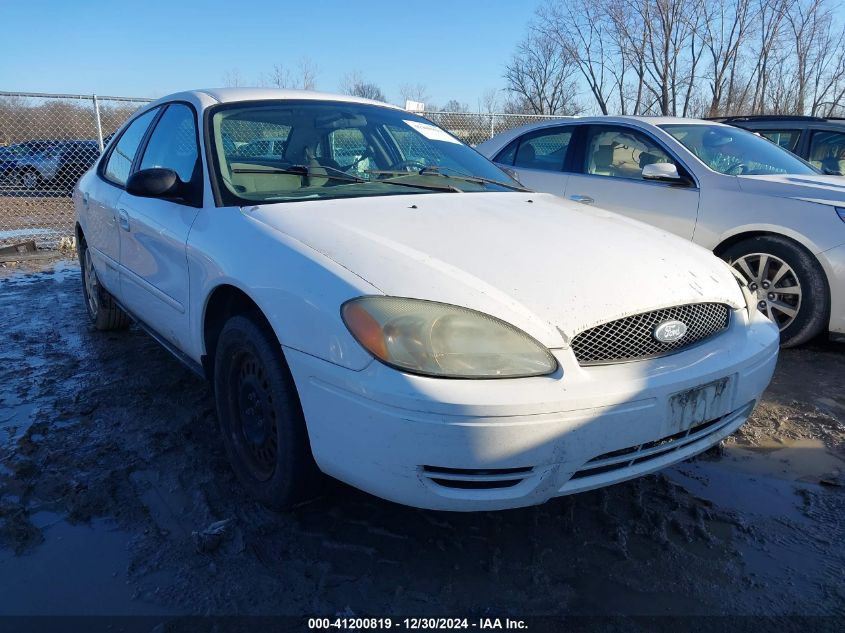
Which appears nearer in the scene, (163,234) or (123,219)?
(163,234)

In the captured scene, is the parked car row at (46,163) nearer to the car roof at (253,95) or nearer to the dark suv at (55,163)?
the dark suv at (55,163)

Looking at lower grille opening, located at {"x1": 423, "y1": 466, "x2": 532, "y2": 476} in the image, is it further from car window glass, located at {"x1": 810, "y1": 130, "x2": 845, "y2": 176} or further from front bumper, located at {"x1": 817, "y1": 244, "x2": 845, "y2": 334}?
car window glass, located at {"x1": 810, "y1": 130, "x2": 845, "y2": 176}

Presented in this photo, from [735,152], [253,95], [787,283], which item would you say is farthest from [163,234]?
[735,152]

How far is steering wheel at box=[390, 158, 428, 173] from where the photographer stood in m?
3.25

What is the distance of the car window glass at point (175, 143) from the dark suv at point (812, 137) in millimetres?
6183

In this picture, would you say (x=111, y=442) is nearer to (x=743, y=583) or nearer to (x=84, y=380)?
(x=84, y=380)

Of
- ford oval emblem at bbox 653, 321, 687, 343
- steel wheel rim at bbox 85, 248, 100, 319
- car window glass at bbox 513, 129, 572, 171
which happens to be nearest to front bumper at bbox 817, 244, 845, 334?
car window glass at bbox 513, 129, 572, 171

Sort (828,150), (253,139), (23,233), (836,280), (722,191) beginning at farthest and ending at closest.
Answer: (23,233) → (828,150) → (722,191) → (836,280) → (253,139)

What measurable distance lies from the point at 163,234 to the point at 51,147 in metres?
11.8

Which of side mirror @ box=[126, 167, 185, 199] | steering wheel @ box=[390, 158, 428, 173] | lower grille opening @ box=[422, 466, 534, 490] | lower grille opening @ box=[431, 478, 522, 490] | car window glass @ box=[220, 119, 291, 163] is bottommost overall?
lower grille opening @ box=[431, 478, 522, 490]

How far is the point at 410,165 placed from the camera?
331 centimetres

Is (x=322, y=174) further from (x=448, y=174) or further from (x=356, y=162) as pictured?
(x=448, y=174)

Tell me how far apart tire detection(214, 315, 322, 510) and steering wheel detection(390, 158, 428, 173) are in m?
1.27

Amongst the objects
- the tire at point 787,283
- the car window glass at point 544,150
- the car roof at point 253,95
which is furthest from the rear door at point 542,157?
the car roof at point 253,95
